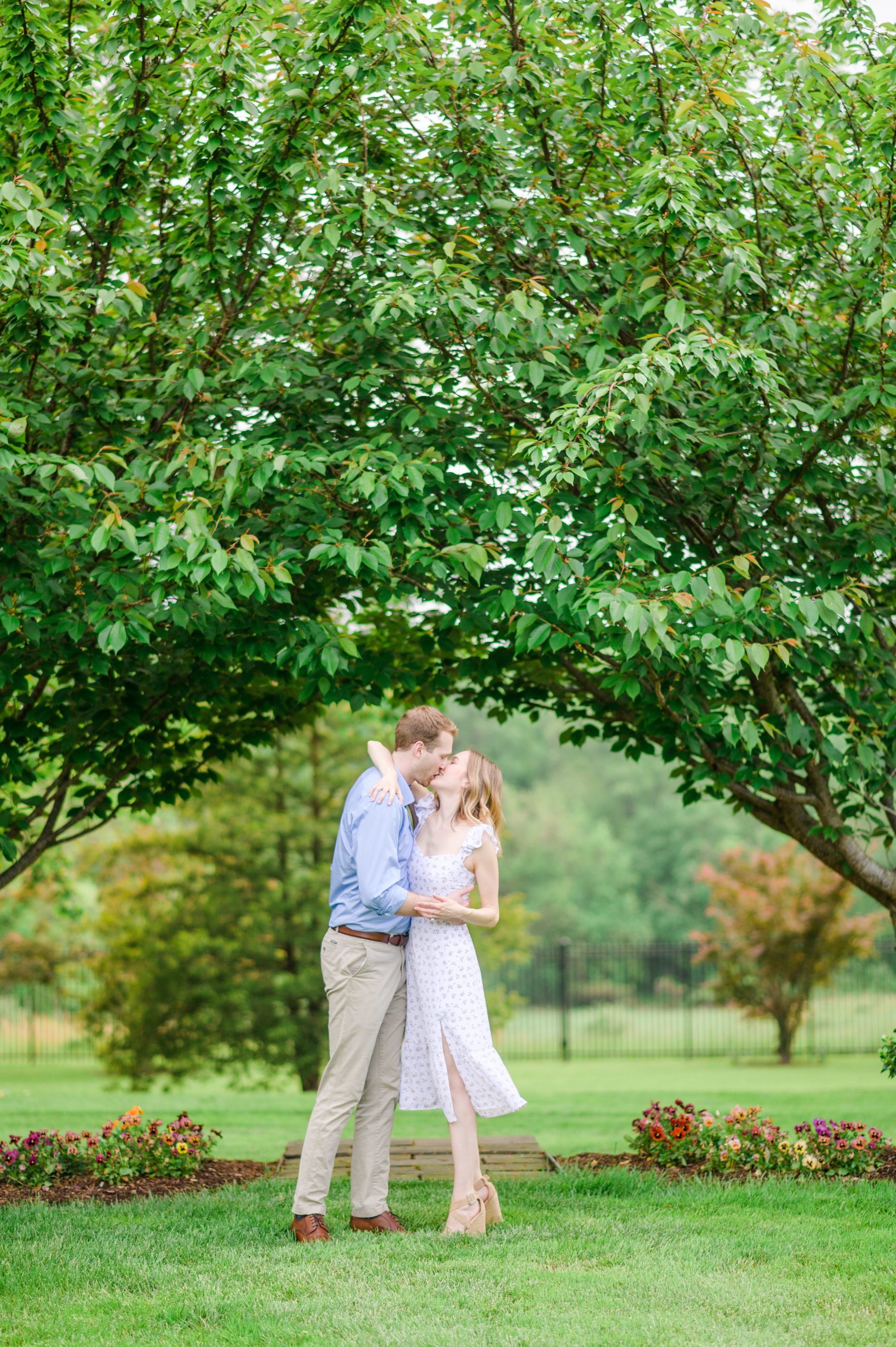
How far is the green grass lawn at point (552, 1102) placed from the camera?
9.24 m

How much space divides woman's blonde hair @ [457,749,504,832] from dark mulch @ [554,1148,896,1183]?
2.29 meters

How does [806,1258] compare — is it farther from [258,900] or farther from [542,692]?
[258,900]

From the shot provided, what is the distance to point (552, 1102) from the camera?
1176cm

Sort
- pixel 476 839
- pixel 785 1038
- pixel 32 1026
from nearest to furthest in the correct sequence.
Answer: pixel 476 839 < pixel 785 1038 < pixel 32 1026

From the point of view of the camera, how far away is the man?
191 inches

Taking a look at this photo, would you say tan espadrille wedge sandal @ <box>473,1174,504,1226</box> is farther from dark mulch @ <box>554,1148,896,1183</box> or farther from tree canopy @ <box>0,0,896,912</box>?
tree canopy @ <box>0,0,896,912</box>

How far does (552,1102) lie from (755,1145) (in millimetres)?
5812

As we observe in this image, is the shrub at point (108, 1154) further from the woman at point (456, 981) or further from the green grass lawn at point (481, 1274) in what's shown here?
the woman at point (456, 981)

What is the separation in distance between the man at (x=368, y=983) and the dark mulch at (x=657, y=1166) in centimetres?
164

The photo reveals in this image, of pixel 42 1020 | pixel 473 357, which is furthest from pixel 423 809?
pixel 42 1020

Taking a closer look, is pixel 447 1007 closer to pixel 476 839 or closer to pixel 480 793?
pixel 476 839

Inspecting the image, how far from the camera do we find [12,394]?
562cm

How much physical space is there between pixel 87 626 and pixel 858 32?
186 inches

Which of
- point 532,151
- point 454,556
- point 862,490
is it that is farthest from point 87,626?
point 862,490
